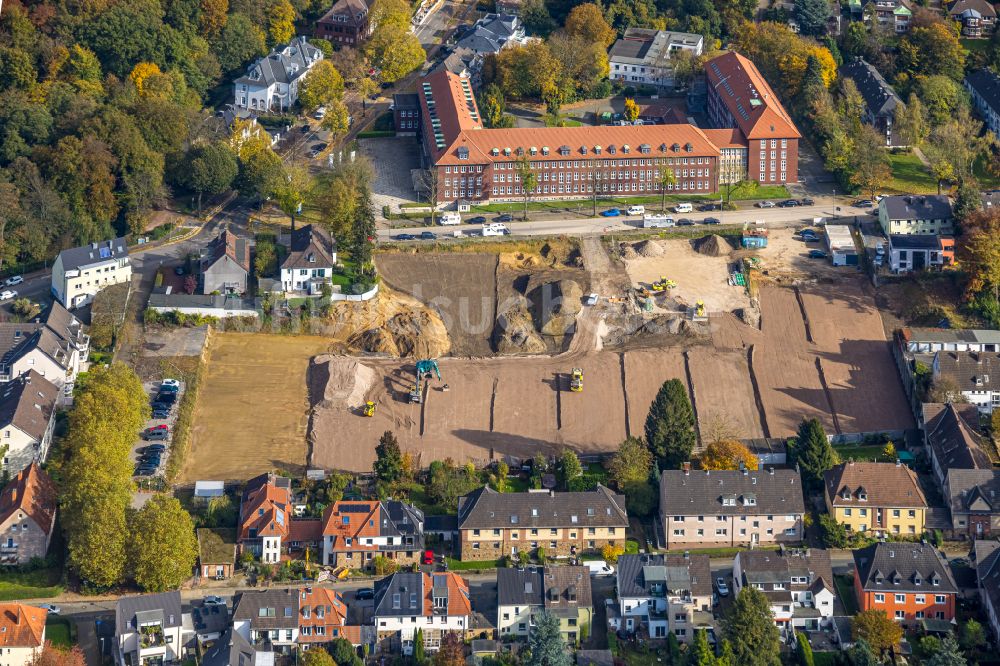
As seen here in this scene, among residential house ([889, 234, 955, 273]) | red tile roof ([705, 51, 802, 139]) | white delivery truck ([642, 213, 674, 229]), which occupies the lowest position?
residential house ([889, 234, 955, 273])

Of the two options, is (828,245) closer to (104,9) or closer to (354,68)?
(354,68)

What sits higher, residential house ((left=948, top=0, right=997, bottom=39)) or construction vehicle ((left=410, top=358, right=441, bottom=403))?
residential house ((left=948, top=0, right=997, bottom=39))

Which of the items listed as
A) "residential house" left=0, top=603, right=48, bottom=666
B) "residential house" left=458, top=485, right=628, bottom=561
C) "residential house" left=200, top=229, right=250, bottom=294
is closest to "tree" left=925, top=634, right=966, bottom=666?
"residential house" left=458, top=485, right=628, bottom=561

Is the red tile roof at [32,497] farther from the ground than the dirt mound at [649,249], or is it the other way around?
the dirt mound at [649,249]

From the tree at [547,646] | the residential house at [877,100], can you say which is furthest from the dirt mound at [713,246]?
the tree at [547,646]

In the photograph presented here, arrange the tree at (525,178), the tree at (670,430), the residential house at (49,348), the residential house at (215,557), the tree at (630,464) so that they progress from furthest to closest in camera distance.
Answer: the tree at (525,178)
the residential house at (49,348)
the tree at (670,430)
the tree at (630,464)
the residential house at (215,557)

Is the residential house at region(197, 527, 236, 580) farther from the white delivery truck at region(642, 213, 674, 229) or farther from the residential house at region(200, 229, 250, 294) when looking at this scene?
the white delivery truck at region(642, 213, 674, 229)

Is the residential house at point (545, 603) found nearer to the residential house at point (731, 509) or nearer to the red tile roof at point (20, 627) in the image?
the residential house at point (731, 509)
